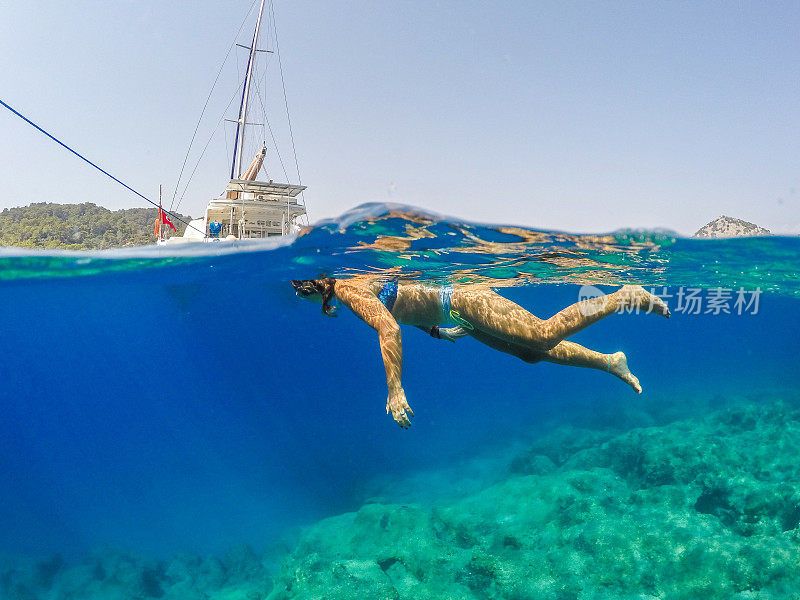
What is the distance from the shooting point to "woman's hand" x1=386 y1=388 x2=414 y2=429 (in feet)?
13.2

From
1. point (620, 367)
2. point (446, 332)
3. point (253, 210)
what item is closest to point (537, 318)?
point (620, 367)

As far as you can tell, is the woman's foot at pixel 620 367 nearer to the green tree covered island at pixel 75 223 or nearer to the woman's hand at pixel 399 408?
the woman's hand at pixel 399 408

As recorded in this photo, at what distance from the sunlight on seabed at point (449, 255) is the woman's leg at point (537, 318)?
298 centimetres

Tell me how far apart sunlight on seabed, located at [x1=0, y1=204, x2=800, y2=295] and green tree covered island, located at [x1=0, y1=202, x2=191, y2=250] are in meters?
32.4

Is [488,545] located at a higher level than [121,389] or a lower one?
higher

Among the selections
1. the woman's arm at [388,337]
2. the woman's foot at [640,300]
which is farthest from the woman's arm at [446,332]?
the woman's foot at [640,300]

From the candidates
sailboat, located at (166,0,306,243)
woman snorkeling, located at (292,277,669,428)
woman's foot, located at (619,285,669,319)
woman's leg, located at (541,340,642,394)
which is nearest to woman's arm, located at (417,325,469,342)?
woman snorkeling, located at (292,277,669,428)

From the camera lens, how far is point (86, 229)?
171ft

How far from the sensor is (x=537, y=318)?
5723mm

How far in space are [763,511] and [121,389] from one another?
150 ft

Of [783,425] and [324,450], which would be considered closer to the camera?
[783,425]

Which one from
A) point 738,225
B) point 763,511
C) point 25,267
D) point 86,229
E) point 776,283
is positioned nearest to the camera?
point 763,511

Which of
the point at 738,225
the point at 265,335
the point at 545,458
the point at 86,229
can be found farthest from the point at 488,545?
the point at 86,229

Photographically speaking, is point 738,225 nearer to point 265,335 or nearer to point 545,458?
point 545,458
